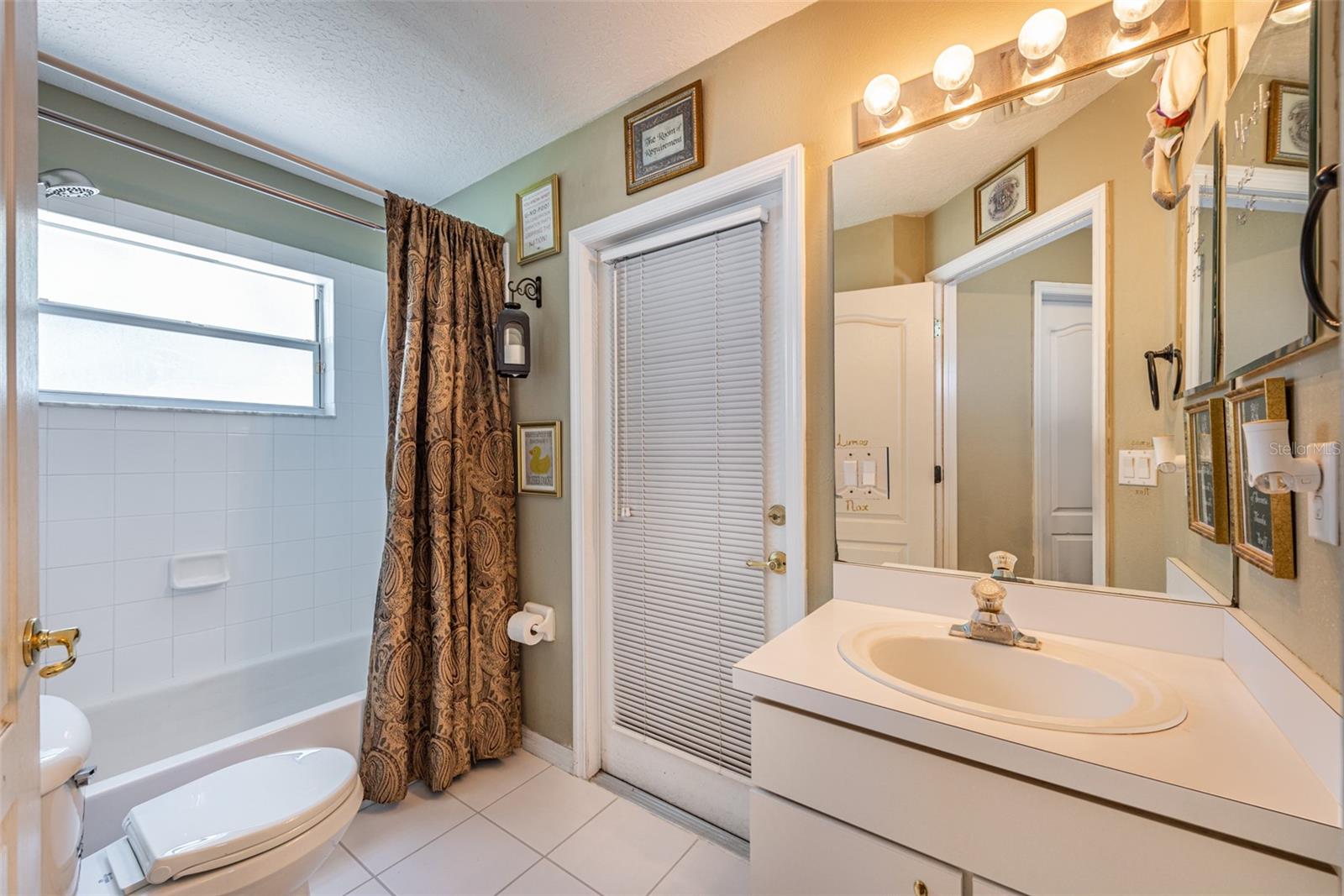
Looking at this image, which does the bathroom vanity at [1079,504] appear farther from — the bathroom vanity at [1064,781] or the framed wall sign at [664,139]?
the framed wall sign at [664,139]

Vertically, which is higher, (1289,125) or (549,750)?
(1289,125)

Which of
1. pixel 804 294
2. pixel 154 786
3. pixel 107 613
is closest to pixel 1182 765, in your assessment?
pixel 804 294

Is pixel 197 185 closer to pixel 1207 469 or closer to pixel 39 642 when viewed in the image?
pixel 39 642

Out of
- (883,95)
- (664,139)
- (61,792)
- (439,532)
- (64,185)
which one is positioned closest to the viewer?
(61,792)

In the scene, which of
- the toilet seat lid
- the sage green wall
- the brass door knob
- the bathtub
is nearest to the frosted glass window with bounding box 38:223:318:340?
the sage green wall

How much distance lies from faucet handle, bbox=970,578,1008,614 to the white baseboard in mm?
1601

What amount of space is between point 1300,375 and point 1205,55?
2.50 feet

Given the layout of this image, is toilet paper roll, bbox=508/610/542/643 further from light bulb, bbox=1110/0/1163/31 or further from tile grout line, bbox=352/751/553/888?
light bulb, bbox=1110/0/1163/31

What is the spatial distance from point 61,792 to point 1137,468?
220 cm

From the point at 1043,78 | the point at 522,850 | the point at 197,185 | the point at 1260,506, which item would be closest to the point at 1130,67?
the point at 1043,78

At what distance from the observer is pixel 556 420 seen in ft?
6.66

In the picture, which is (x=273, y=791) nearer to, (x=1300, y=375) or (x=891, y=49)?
(x=1300, y=375)

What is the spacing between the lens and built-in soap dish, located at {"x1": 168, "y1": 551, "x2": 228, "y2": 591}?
2.08 meters

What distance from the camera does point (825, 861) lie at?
88cm
